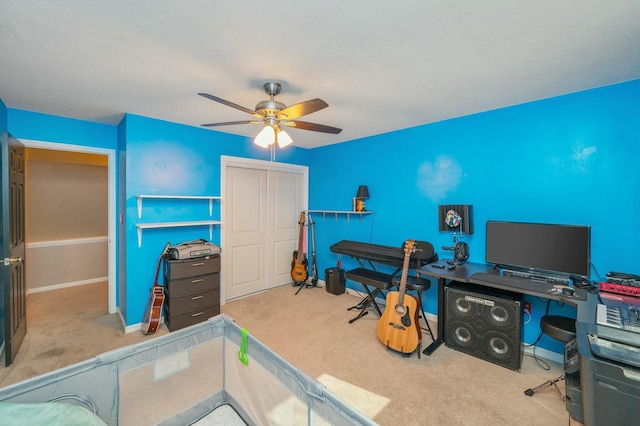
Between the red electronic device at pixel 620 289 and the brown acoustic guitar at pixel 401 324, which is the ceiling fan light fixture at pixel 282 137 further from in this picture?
the red electronic device at pixel 620 289

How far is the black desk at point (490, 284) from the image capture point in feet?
6.24

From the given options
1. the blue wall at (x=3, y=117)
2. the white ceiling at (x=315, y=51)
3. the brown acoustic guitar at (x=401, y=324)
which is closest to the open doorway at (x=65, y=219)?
the blue wall at (x=3, y=117)

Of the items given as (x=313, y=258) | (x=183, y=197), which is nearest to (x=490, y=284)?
(x=313, y=258)

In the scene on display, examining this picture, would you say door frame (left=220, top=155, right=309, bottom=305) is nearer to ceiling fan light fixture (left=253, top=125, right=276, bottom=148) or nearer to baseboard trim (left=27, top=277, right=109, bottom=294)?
ceiling fan light fixture (left=253, top=125, right=276, bottom=148)

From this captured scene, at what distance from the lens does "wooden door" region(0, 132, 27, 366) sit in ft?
7.45

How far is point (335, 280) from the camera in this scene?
414cm

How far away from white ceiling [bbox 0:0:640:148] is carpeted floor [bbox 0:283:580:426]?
2164 millimetres

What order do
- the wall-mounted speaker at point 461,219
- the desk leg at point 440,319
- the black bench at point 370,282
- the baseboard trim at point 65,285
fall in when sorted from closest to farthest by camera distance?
the desk leg at point 440,319 < the wall-mounted speaker at point 461,219 < the black bench at point 370,282 < the baseboard trim at point 65,285

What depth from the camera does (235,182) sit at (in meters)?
3.97

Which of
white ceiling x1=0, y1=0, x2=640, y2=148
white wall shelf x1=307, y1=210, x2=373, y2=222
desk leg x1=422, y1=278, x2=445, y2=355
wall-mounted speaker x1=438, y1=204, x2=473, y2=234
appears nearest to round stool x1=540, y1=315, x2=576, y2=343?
desk leg x1=422, y1=278, x2=445, y2=355

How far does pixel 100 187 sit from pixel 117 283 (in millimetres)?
2264

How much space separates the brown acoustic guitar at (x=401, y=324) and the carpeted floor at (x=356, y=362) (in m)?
0.12

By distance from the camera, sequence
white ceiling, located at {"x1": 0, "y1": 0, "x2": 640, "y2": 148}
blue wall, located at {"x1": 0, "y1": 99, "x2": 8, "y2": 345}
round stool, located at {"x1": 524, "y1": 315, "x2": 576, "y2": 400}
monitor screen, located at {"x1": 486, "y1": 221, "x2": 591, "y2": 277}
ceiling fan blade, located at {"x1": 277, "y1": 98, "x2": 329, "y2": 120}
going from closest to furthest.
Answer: white ceiling, located at {"x1": 0, "y1": 0, "x2": 640, "y2": 148}, ceiling fan blade, located at {"x1": 277, "y1": 98, "x2": 329, "y2": 120}, round stool, located at {"x1": 524, "y1": 315, "x2": 576, "y2": 400}, monitor screen, located at {"x1": 486, "y1": 221, "x2": 591, "y2": 277}, blue wall, located at {"x1": 0, "y1": 99, "x2": 8, "y2": 345}

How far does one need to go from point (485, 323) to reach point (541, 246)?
2.81ft
